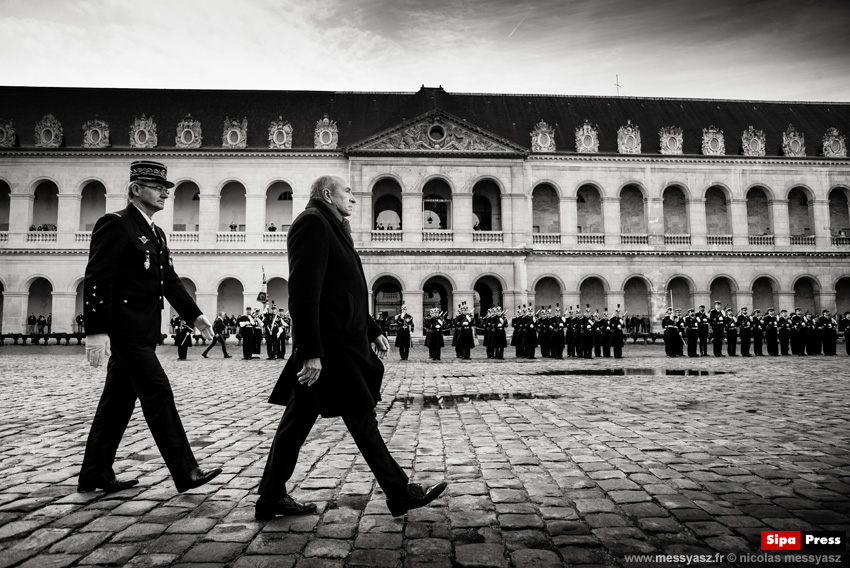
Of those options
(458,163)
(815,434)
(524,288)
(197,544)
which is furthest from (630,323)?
(197,544)

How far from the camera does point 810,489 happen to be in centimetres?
390

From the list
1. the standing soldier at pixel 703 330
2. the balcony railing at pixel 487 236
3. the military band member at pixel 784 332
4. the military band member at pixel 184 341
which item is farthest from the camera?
the balcony railing at pixel 487 236

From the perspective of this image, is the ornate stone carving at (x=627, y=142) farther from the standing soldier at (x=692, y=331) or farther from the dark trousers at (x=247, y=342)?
the dark trousers at (x=247, y=342)

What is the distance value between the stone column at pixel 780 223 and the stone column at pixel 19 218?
4652 cm

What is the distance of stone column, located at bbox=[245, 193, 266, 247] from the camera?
112 feet

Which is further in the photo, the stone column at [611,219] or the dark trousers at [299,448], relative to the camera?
the stone column at [611,219]

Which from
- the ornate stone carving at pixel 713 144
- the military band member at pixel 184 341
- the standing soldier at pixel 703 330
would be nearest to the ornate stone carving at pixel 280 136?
the military band member at pixel 184 341

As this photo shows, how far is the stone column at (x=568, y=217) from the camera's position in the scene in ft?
115

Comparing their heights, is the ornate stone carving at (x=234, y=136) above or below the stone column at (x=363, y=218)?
Result: above

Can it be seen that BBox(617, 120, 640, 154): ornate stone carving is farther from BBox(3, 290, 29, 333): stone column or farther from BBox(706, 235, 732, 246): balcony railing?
BBox(3, 290, 29, 333): stone column

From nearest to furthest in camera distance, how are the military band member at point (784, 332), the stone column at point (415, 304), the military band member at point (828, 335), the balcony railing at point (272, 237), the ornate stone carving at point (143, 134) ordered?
the military band member at point (828, 335) < the military band member at point (784, 332) < the stone column at point (415, 304) < the balcony railing at point (272, 237) < the ornate stone carving at point (143, 134)

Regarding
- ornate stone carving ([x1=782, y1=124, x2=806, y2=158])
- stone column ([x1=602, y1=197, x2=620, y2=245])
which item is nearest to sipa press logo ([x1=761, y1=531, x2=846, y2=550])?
stone column ([x1=602, y1=197, x2=620, y2=245])

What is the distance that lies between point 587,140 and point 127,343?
3551cm

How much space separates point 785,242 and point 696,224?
596 cm
